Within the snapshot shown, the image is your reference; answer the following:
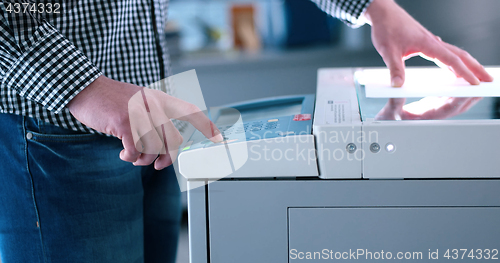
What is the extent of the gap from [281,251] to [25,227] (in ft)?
1.14

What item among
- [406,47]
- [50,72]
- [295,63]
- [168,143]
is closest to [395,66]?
[406,47]

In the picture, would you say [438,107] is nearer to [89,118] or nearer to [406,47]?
[406,47]

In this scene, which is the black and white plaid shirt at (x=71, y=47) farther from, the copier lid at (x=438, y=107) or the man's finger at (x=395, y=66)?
the copier lid at (x=438, y=107)

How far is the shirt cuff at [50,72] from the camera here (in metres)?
0.49

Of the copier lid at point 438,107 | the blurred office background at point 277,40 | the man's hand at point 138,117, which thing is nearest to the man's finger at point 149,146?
the man's hand at point 138,117

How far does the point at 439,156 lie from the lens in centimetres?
43

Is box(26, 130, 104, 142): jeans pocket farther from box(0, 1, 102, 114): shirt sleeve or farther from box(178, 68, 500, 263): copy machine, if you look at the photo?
box(178, 68, 500, 263): copy machine

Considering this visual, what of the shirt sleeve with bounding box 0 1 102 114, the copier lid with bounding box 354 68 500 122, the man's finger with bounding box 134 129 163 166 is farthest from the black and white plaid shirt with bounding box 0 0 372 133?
the copier lid with bounding box 354 68 500 122

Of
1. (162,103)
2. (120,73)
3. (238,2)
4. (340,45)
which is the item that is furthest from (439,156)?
(238,2)

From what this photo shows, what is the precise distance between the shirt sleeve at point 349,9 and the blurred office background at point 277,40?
1036 mm

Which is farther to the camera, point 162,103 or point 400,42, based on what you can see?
point 400,42

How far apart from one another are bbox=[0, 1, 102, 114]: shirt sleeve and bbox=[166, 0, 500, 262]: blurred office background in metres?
1.31

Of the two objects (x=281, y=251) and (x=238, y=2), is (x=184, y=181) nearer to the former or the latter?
(x=281, y=251)

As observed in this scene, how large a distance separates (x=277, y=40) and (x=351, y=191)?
5.49 ft
